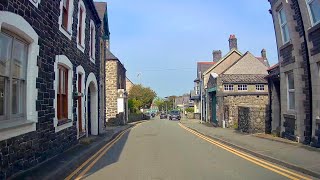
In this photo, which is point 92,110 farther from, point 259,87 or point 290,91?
point 259,87

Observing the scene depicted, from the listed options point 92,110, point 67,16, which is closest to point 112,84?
point 92,110

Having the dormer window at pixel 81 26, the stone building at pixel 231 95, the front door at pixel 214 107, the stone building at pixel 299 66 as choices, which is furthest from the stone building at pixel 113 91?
the stone building at pixel 299 66

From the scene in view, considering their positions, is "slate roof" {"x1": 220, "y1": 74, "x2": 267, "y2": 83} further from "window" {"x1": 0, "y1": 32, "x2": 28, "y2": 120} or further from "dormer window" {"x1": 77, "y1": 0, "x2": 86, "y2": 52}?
"window" {"x1": 0, "y1": 32, "x2": 28, "y2": 120}

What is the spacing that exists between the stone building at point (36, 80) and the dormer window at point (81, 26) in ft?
0.96

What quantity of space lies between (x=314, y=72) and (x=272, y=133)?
22.6 ft

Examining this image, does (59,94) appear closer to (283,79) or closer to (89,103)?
(89,103)

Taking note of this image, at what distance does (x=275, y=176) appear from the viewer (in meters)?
9.12

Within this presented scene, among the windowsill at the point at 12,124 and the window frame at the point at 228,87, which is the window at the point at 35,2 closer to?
the windowsill at the point at 12,124

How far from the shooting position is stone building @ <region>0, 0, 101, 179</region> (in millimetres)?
7953

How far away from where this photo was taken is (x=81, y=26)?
17.3 meters

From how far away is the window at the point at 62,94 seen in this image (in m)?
13.2

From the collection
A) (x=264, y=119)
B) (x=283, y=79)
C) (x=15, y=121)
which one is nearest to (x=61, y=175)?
(x=15, y=121)

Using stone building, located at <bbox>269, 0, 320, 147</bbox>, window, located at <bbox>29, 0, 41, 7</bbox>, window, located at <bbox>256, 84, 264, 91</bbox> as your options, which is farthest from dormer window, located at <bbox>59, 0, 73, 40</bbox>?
window, located at <bbox>256, 84, 264, 91</bbox>

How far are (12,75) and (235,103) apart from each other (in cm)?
2850
